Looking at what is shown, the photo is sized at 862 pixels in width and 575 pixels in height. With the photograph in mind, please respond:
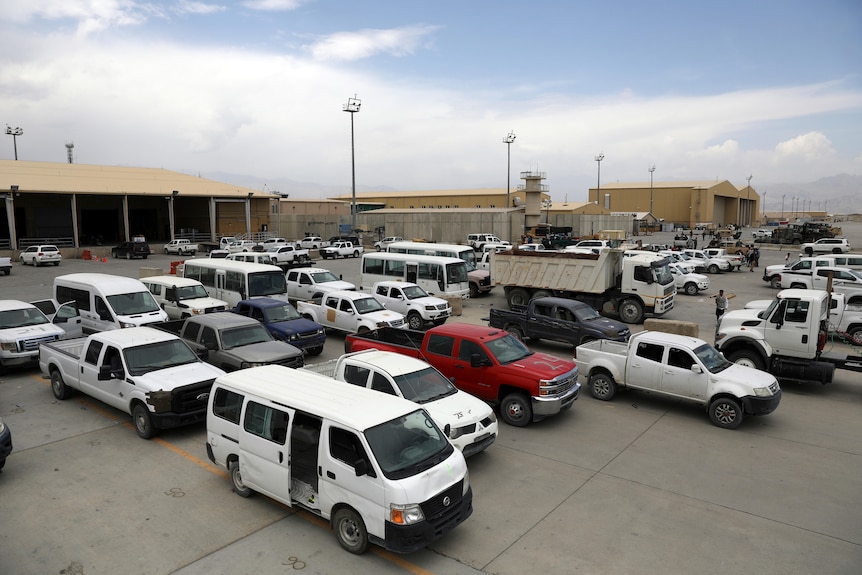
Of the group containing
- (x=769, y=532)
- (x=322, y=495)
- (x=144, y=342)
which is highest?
(x=144, y=342)

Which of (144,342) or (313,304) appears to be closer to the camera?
(144,342)

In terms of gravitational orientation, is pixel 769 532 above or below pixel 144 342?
below

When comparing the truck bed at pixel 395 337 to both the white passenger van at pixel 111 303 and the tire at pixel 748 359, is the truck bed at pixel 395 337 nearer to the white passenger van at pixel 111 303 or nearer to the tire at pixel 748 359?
the white passenger van at pixel 111 303

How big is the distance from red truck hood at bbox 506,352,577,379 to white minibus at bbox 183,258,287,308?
11.5 meters

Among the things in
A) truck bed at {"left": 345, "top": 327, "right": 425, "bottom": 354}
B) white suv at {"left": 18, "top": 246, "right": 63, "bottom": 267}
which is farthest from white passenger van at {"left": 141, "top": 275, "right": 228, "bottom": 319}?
white suv at {"left": 18, "top": 246, "right": 63, "bottom": 267}

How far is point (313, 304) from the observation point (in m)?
19.6

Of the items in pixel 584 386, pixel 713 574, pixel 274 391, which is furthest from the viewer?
pixel 584 386

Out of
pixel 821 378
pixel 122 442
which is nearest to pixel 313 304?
pixel 122 442

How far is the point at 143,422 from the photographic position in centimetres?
1031

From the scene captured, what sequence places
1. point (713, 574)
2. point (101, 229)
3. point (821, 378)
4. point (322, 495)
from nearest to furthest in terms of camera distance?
point (713, 574) → point (322, 495) → point (821, 378) → point (101, 229)

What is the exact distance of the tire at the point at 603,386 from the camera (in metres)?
12.7

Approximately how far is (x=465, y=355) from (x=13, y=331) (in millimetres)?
11908

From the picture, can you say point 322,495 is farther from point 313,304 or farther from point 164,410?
point 313,304

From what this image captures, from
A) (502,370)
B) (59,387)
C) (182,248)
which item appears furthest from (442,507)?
(182,248)
